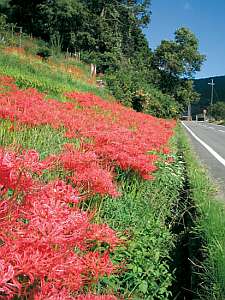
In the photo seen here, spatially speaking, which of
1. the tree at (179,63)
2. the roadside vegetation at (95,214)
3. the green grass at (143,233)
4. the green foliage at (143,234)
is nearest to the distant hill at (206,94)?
the tree at (179,63)

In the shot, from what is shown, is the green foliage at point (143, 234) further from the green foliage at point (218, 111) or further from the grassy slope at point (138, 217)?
the green foliage at point (218, 111)

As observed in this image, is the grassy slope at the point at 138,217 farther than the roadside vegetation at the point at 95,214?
Yes

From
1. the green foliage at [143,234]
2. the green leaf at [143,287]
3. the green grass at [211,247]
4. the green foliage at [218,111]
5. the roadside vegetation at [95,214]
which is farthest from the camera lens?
the green foliage at [218,111]

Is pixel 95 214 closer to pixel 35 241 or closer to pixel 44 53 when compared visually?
pixel 35 241

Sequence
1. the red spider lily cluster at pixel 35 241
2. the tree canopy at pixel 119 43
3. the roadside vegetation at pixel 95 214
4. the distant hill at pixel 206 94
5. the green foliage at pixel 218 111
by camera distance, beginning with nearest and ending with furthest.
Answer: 1. the red spider lily cluster at pixel 35 241
2. the roadside vegetation at pixel 95 214
3. the tree canopy at pixel 119 43
4. the green foliage at pixel 218 111
5. the distant hill at pixel 206 94

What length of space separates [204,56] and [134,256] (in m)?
52.9

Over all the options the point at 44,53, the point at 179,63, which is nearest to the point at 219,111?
the point at 179,63

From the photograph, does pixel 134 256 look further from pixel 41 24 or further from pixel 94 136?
pixel 41 24

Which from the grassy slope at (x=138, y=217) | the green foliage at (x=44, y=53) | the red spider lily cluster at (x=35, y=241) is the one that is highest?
the green foliage at (x=44, y=53)

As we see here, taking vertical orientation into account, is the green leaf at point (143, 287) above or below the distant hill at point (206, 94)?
below

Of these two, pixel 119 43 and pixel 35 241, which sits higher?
pixel 119 43

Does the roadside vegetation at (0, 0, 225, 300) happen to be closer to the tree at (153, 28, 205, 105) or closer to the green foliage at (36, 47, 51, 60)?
the green foliage at (36, 47, 51, 60)

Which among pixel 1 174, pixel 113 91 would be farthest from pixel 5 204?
pixel 113 91

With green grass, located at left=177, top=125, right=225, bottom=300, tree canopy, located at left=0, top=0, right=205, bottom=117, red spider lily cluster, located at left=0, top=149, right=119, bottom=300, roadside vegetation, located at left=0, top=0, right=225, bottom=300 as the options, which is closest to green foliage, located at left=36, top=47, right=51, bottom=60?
tree canopy, located at left=0, top=0, right=205, bottom=117
